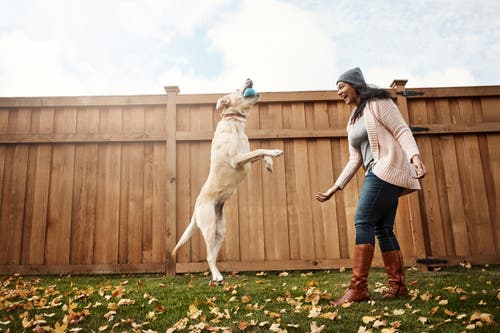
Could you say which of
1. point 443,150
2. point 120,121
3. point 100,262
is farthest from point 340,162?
point 100,262

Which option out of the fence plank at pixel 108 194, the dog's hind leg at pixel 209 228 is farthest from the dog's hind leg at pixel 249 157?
the fence plank at pixel 108 194

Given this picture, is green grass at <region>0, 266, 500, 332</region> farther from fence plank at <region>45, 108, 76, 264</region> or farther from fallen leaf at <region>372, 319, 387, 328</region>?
fence plank at <region>45, 108, 76, 264</region>

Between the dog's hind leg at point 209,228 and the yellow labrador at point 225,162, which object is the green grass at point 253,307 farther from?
the yellow labrador at point 225,162

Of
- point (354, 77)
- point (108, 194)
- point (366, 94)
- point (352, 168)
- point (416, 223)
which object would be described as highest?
point (354, 77)

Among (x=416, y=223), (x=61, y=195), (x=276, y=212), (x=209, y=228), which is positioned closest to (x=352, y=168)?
(x=209, y=228)

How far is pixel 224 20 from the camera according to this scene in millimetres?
5090

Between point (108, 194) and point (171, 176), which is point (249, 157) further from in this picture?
point (108, 194)

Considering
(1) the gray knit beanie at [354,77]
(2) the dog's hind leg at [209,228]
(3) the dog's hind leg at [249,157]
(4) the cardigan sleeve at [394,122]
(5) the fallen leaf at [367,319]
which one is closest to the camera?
(5) the fallen leaf at [367,319]

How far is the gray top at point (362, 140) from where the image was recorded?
2.56 metres

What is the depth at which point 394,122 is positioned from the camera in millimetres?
2371

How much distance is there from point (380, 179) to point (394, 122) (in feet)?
1.24

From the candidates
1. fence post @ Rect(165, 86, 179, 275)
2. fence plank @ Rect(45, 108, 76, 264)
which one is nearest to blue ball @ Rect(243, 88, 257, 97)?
fence post @ Rect(165, 86, 179, 275)

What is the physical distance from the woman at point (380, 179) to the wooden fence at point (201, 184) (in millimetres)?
2060

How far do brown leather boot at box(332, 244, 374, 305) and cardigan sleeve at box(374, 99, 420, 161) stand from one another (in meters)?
0.65
